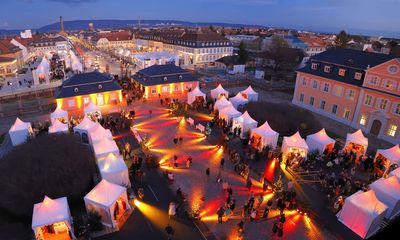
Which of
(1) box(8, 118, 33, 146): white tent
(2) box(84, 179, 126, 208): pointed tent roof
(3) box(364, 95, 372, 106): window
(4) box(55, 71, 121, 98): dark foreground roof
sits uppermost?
(3) box(364, 95, 372, 106): window

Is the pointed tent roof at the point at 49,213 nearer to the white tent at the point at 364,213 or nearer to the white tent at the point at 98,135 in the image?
the white tent at the point at 98,135

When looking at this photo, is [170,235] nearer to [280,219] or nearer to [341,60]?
[280,219]

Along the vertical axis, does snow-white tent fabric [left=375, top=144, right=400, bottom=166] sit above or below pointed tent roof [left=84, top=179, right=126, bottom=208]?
above

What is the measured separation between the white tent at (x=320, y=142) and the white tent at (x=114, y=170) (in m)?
14.1

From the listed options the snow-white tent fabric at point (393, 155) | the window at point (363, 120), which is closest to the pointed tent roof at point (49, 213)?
the snow-white tent fabric at point (393, 155)

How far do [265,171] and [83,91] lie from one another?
2213 centimetres

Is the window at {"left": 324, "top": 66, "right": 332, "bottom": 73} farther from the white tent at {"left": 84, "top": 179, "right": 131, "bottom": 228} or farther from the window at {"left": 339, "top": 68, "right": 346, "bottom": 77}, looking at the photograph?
the white tent at {"left": 84, "top": 179, "right": 131, "bottom": 228}

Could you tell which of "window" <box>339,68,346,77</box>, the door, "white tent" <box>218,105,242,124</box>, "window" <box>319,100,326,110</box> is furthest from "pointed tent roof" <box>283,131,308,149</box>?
"window" <box>319,100,326,110</box>

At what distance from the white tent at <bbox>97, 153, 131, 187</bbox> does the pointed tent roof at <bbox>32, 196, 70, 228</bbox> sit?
3076mm

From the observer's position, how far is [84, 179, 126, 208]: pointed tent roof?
12555mm

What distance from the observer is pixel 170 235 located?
39.8 feet

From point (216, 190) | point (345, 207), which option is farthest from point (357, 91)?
point (216, 190)

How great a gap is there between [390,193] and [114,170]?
50.5 ft

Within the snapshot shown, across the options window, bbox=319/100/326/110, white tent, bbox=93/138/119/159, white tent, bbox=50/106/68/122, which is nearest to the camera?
white tent, bbox=93/138/119/159
